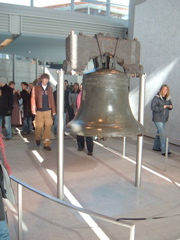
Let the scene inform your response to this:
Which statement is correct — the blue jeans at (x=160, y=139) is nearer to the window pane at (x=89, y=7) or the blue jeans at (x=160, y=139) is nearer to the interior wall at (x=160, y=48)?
the interior wall at (x=160, y=48)

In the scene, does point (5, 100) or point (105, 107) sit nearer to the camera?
point (105, 107)

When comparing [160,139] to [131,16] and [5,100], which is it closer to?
[5,100]

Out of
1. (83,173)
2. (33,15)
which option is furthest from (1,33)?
(83,173)

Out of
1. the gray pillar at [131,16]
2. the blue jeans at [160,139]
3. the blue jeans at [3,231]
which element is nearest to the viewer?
the blue jeans at [3,231]

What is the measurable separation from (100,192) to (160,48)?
6219mm

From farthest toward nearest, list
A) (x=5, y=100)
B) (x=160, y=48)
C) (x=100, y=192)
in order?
(x=160, y=48) < (x=5, y=100) < (x=100, y=192)

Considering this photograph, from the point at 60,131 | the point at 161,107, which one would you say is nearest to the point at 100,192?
the point at 60,131

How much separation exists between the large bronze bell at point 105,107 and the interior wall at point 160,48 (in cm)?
555

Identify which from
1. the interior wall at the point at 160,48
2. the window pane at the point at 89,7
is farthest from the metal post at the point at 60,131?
the window pane at the point at 89,7

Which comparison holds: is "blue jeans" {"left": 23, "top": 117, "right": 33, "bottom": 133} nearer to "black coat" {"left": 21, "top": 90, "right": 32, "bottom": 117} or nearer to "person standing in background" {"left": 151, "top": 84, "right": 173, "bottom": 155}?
"black coat" {"left": 21, "top": 90, "right": 32, "bottom": 117}

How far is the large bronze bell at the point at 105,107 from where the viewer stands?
2740 millimetres

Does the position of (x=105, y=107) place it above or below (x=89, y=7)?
below

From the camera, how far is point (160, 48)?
30.4 ft

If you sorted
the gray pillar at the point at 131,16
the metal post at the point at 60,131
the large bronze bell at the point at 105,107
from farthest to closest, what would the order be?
the gray pillar at the point at 131,16, the metal post at the point at 60,131, the large bronze bell at the point at 105,107
